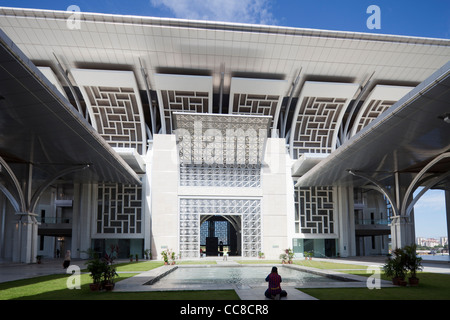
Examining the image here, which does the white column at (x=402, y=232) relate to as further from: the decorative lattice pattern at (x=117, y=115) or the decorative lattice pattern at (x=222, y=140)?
the decorative lattice pattern at (x=117, y=115)

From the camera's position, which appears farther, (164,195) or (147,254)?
(164,195)

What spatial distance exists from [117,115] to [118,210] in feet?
30.2

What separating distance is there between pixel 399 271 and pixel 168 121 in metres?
31.7

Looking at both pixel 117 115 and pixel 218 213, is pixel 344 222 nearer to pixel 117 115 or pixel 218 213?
pixel 218 213

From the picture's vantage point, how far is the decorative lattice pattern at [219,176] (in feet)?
139

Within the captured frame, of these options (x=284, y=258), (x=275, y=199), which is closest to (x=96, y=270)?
(x=284, y=258)

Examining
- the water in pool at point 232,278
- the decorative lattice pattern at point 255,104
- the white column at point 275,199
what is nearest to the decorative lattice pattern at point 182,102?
the decorative lattice pattern at point 255,104

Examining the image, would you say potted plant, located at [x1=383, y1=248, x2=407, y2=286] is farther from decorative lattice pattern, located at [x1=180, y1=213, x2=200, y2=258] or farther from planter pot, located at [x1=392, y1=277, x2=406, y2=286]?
decorative lattice pattern, located at [x1=180, y1=213, x2=200, y2=258]

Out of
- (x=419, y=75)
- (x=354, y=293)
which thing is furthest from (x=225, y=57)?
(x=354, y=293)

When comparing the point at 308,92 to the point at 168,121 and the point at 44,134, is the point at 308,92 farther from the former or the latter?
the point at 44,134

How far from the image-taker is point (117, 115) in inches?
1684

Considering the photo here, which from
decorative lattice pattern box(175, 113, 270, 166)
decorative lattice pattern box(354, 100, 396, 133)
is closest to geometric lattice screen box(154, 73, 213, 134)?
decorative lattice pattern box(175, 113, 270, 166)

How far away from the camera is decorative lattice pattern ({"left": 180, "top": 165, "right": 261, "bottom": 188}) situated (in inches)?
1670

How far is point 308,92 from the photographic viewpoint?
41562 millimetres
